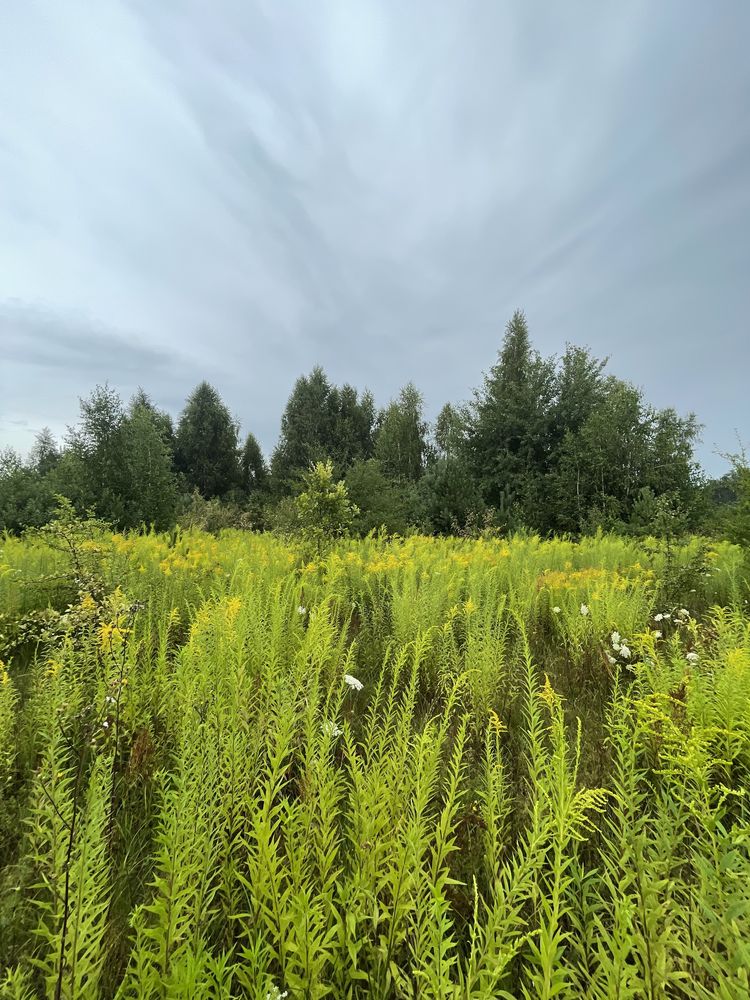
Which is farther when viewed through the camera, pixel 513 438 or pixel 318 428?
pixel 318 428

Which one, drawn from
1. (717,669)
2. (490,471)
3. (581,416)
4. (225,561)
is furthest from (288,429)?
(717,669)

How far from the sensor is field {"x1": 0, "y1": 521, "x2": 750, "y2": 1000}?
Answer: 29.2 inches

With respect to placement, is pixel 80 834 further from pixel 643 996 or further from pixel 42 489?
pixel 42 489

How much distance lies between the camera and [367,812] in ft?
3.47

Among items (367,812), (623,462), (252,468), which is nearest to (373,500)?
(623,462)

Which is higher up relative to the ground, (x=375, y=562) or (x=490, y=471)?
(x=490, y=471)

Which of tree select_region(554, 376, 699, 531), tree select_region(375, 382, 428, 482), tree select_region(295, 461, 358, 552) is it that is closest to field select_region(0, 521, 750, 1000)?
tree select_region(295, 461, 358, 552)

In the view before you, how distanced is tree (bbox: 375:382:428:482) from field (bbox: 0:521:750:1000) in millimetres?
26296

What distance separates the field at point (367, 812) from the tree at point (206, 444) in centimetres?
2953

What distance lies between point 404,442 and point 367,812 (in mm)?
29213

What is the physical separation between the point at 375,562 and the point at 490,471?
1492 centimetres

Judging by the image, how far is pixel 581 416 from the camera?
17078mm

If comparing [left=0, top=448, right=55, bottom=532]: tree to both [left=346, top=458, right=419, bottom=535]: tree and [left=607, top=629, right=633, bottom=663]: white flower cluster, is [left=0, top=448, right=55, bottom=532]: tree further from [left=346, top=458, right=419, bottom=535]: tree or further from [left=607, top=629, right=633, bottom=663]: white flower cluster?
[left=607, top=629, right=633, bottom=663]: white flower cluster

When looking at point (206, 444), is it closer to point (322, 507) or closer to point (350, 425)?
point (350, 425)
